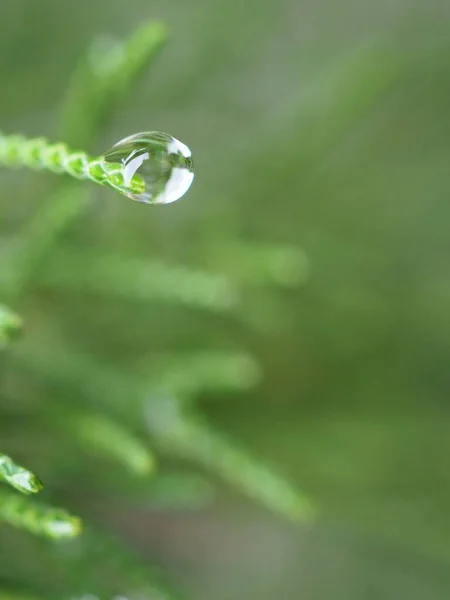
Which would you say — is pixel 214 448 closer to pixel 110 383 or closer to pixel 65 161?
pixel 110 383

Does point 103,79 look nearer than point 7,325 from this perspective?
Result: No

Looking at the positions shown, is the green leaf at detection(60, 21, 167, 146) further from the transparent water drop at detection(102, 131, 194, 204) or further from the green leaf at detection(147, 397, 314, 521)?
the green leaf at detection(147, 397, 314, 521)

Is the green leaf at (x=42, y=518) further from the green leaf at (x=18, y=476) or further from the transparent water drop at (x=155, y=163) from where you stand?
the transparent water drop at (x=155, y=163)

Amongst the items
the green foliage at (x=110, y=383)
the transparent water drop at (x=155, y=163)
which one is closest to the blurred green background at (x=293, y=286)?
the green foliage at (x=110, y=383)

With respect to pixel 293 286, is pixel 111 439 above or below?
below

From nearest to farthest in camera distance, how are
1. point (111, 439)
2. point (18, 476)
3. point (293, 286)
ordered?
point (18, 476) → point (111, 439) → point (293, 286)

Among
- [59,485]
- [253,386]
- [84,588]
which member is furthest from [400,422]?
[84,588]

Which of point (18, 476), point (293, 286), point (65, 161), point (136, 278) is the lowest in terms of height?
Answer: point (18, 476)

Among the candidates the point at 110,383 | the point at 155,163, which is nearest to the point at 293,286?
the point at 110,383
